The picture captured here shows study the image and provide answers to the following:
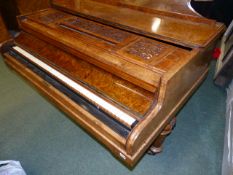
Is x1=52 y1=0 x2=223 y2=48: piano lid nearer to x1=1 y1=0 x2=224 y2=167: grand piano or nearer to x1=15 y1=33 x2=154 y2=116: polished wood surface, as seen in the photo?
x1=1 y1=0 x2=224 y2=167: grand piano

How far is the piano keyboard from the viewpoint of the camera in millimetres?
1060

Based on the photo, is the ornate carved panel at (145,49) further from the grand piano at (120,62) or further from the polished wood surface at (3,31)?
the polished wood surface at (3,31)

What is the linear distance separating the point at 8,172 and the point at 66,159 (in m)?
0.48

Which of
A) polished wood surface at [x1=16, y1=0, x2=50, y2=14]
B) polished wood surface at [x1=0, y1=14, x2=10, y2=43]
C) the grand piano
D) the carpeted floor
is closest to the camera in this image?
the grand piano

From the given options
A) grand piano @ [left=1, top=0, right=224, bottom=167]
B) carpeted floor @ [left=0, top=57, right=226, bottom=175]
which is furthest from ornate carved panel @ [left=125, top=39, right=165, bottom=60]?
carpeted floor @ [left=0, top=57, right=226, bottom=175]

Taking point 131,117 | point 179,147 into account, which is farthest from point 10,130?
point 179,147

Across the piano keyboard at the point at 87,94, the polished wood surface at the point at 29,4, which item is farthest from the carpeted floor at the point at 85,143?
the polished wood surface at the point at 29,4

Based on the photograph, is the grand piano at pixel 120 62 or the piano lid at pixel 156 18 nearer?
the grand piano at pixel 120 62

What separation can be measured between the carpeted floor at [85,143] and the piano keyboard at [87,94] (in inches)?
29.9

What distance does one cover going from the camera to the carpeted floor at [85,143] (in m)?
1.67

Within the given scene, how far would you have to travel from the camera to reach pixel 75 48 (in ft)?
4.44

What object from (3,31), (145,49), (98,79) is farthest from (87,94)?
(3,31)

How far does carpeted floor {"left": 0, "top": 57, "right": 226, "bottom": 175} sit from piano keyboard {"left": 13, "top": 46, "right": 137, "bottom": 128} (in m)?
0.76

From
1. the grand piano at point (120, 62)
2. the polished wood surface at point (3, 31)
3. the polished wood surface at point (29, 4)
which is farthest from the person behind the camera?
the polished wood surface at point (29, 4)
